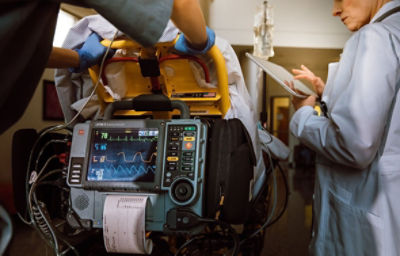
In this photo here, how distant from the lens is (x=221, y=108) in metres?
0.88

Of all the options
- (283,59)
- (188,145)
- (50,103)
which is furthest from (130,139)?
(283,59)

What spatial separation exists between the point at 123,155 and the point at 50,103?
308cm

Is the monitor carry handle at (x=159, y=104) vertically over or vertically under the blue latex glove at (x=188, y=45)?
under

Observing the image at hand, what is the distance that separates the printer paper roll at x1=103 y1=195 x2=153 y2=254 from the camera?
2.06 feet

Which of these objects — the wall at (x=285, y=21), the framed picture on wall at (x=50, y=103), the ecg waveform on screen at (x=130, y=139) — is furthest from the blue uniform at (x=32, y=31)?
the framed picture on wall at (x=50, y=103)

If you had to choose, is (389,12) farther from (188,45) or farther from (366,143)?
(188,45)

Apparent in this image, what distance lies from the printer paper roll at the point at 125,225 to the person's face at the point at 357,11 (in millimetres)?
878

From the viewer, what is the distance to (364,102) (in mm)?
693

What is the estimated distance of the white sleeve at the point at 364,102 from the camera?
0.69m

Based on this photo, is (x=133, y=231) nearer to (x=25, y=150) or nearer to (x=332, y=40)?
(x=25, y=150)

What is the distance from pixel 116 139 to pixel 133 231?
22cm

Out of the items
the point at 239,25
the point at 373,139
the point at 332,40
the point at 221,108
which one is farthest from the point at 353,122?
the point at 332,40

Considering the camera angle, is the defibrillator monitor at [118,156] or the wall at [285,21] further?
the wall at [285,21]

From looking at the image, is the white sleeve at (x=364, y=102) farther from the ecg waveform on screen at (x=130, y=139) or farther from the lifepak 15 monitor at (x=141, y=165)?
the ecg waveform on screen at (x=130, y=139)
